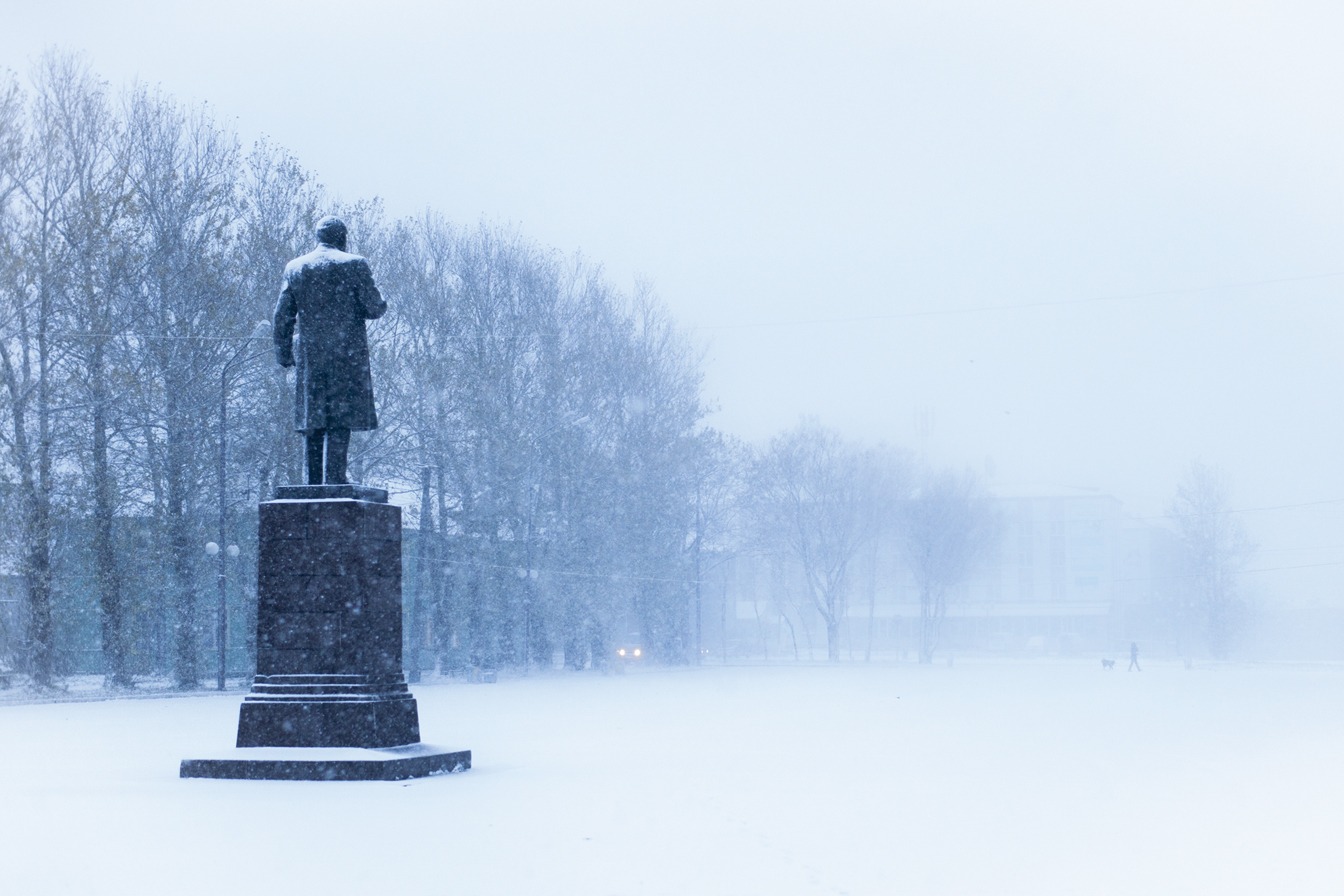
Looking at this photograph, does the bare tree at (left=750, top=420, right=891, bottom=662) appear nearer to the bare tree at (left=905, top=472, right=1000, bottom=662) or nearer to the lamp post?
the bare tree at (left=905, top=472, right=1000, bottom=662)

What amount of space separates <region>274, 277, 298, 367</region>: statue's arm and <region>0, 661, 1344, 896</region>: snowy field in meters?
3.77

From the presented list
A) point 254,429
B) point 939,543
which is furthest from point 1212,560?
point 254,429

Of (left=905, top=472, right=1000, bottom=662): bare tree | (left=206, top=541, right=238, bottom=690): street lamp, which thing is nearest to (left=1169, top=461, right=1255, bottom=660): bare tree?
(left=905, top=472, right=1000, bottom=662): bare tree

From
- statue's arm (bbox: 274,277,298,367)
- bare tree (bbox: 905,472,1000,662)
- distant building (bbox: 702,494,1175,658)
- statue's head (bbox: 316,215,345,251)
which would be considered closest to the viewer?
statue's arm (bbox: 274,277,298,367)

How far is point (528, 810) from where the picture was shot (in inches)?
390

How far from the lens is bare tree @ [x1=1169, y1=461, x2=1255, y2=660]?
74.4 m

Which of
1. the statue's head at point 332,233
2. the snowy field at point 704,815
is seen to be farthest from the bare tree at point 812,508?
the statue's head at point 332,233

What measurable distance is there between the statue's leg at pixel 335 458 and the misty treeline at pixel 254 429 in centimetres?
2014

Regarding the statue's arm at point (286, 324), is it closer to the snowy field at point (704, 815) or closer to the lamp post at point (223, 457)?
the snowy field at point (704, 815)

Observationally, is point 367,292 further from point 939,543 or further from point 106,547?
point 939,543

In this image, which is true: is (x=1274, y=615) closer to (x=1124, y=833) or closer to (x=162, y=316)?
(x=162, y=316)

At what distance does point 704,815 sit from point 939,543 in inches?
2620

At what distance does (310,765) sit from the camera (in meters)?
11.4

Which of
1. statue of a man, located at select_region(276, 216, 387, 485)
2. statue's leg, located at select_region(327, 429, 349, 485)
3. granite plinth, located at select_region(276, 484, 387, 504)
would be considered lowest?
granite plinth, located at select_region(276, 484, 387, 504)
